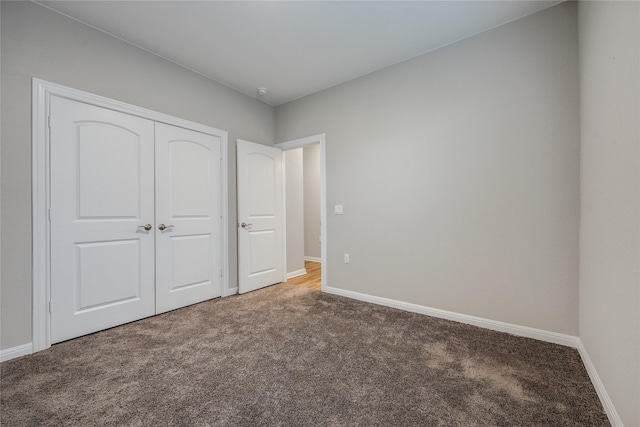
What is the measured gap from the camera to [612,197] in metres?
1.33

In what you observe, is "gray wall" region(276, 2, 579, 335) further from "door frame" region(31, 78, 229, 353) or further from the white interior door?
"door frame" region(31, 78, 229, 353)

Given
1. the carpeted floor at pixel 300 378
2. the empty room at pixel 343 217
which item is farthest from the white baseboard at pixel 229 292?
the carpeted floor at pixel 300 378

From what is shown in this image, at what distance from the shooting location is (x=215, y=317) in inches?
101

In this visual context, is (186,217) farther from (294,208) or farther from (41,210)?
(294,208)

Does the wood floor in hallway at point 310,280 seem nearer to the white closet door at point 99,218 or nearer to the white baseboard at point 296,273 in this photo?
the white baseboard at point 296,273

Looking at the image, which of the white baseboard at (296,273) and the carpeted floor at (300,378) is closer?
the carpeted floor at (300,378)

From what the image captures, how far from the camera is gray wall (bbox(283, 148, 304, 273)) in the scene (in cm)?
408

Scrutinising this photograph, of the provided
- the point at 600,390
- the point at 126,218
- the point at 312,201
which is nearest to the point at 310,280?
the point at 312,201

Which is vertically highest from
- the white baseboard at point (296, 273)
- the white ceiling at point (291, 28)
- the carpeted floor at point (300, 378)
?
the white ceiling at point (291, 28)

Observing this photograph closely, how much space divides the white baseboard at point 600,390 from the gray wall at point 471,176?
24 cm

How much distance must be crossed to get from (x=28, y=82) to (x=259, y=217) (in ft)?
7.82

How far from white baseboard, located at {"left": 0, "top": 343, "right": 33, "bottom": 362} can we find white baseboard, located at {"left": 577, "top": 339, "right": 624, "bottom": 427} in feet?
12.0

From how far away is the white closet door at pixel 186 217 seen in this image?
2.66 metres

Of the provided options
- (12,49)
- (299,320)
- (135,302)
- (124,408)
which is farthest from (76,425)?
(12,49)
